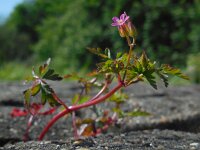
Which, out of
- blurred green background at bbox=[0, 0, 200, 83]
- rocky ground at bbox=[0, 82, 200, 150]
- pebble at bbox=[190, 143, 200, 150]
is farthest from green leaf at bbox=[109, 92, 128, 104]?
blurred green background at bbox=[0, 0, 200, 83]

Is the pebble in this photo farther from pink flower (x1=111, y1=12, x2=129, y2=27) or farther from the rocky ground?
pink flower (x1=111, y1=12, x2=129, y2=27)

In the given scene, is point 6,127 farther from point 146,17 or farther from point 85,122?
point 146,17

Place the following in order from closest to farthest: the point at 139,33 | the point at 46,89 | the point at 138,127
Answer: the point at 46,89
the point at 138,127
the point at 139,33

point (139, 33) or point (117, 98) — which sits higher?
point (139, 33)

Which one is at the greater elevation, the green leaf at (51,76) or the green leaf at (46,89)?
the green leaf at (51,76)

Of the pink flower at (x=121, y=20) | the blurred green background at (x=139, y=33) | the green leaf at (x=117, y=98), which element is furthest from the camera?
A: the blurred green background at (x=139, y=33)

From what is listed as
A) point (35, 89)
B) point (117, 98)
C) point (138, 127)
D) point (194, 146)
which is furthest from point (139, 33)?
point (35, 89)

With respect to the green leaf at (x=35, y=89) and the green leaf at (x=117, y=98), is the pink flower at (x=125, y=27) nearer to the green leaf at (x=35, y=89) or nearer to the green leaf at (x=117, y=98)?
the green leaf at (x=35, y=89)

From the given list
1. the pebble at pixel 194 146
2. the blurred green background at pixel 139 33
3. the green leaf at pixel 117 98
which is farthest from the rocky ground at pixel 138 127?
the blurred green background at pixel 139 33

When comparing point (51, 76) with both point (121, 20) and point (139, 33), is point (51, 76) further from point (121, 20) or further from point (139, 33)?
point (139, 33)
